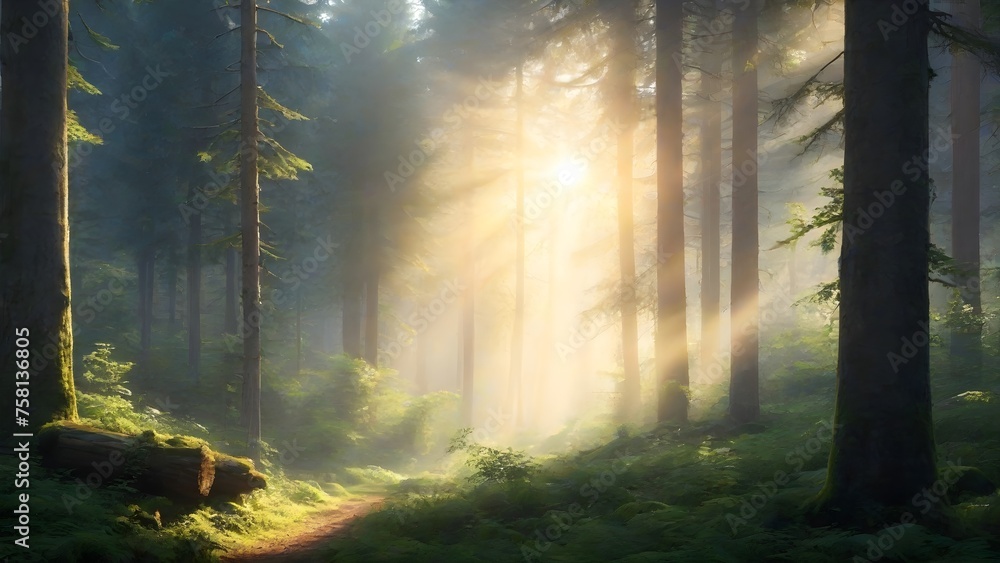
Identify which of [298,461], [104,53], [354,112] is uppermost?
[104,53]

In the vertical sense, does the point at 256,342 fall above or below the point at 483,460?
above

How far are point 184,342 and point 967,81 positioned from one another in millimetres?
35409

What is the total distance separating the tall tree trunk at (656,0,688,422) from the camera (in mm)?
15164

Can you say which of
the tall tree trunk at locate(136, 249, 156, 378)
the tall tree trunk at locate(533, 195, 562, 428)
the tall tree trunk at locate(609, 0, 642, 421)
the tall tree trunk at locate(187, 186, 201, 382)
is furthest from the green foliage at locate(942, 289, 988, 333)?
the tall tree trunk at locate(136, 249, 156, 378)

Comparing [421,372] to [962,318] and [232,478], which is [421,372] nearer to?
[962,318]

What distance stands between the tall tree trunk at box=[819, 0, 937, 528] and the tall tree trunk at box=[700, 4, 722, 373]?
13.0 metres

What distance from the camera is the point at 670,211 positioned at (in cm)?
1565

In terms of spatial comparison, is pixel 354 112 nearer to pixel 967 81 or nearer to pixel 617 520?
pixel 967 81

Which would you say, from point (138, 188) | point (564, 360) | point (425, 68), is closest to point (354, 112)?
point (425, 68)

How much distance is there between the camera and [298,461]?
19.4 metres

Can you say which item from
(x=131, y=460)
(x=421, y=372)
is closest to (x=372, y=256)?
(x=421, y=372)

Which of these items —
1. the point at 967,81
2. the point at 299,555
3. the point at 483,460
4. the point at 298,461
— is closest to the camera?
the point at 299,555

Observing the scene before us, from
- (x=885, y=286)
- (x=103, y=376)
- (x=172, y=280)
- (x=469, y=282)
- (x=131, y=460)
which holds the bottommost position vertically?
(x=131, y=460)

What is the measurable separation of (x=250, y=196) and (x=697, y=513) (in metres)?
11.5
